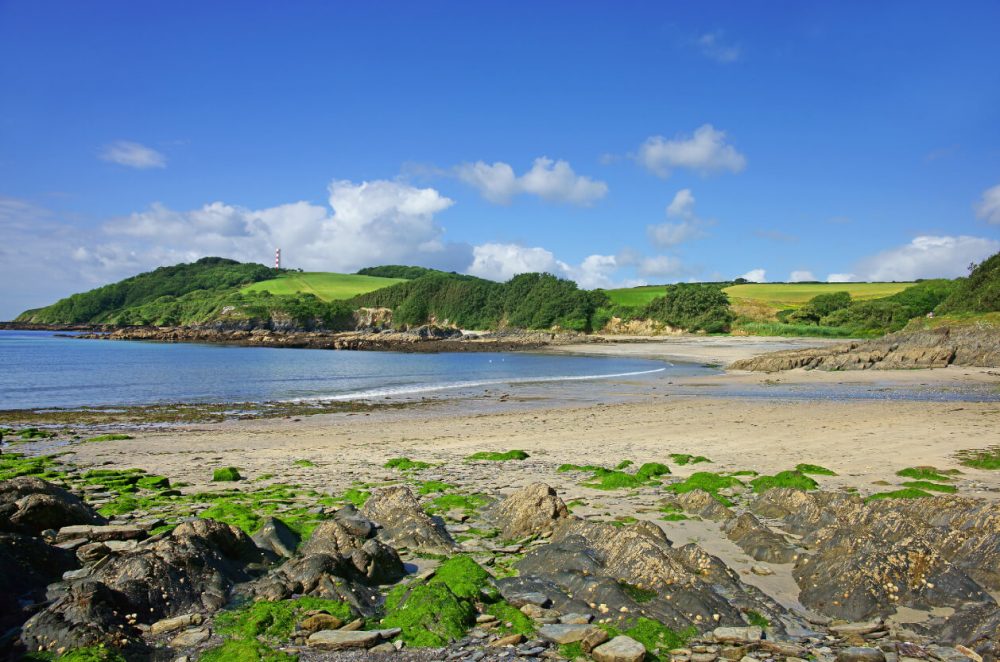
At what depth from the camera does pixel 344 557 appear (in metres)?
7.22

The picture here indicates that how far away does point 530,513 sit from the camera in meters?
8.96

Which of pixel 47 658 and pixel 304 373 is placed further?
pixel 304 373

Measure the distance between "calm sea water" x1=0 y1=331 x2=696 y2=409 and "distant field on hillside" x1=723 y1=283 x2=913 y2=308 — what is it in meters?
65.6

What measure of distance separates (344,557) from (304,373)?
44.4 m

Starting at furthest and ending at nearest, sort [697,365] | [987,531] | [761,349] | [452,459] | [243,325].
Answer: [243,325] → [761,349] → [697,365] → [452,459] → [987,531]

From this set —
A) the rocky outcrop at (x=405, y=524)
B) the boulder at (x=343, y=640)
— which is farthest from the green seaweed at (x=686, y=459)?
the boulder at (x=343, y=640)

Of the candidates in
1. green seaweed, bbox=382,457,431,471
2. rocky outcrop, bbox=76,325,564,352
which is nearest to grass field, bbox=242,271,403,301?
rocky outcrop, bbox=76,325,564,352

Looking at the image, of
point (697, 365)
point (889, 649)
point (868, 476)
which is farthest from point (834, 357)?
point (889, 649)

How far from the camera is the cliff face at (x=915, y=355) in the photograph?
41125 millimetres

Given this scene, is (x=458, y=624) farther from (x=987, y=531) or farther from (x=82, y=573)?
(x=987, y=531)

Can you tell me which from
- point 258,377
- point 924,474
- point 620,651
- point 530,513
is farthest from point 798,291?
point 620,651

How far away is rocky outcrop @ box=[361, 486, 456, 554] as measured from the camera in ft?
27.2

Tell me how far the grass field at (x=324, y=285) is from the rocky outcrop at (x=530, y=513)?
152105 millimetres

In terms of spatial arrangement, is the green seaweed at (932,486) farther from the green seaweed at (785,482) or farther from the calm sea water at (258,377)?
the calm sea water at (258,377)
